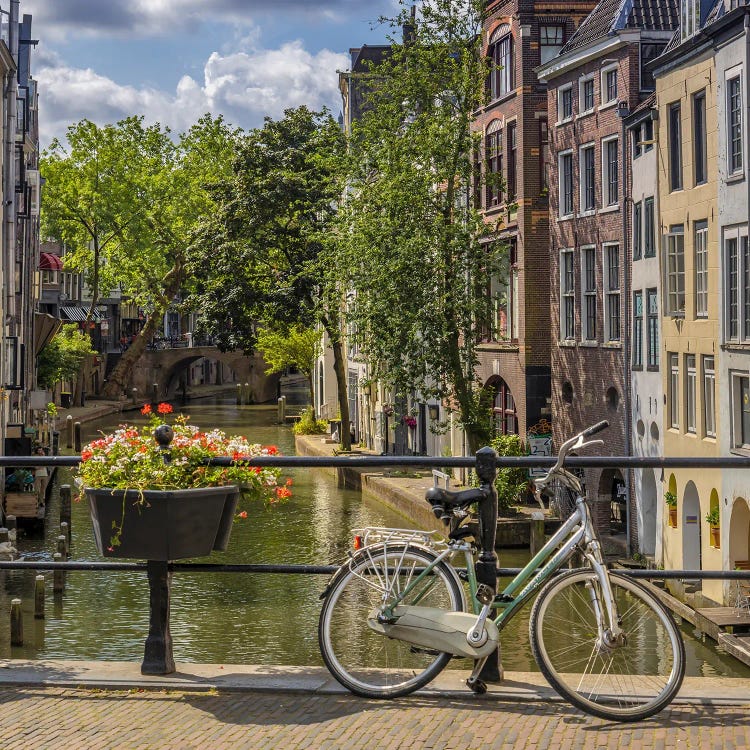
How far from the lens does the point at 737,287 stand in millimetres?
27875

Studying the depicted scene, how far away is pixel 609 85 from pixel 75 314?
65.8 metres

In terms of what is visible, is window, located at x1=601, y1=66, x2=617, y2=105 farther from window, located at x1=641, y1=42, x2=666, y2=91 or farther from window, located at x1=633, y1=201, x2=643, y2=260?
window, located at x1=633, y1=201, x2=643, y2=260

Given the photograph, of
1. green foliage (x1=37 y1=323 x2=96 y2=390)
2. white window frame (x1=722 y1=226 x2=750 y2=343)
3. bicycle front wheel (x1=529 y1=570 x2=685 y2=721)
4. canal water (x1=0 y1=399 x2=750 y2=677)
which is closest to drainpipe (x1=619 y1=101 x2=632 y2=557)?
canal water (x1=0 y1=399 x2=750 y2=677)

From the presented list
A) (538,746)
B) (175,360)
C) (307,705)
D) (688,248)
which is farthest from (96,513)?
(175,360)

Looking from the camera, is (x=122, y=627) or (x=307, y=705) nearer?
→ (x=307, y=705)

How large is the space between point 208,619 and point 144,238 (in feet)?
181

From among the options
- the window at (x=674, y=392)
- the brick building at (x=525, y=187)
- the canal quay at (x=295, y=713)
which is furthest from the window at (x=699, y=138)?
the canal quay at (x=295, y=713)

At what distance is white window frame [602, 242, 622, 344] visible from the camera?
117 feet

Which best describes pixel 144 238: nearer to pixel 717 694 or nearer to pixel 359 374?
pixel 359 374

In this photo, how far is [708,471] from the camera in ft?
96.2

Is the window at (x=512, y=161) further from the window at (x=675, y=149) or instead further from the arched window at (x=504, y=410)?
the window at (x=675, y=149)

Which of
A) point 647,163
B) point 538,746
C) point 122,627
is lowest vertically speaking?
point 122,627

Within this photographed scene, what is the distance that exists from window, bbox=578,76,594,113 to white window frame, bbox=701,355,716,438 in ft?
33.2

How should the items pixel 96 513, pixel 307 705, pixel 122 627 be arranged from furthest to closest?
pixel 122 627 → pixel 96 513 → pixel 307 705
